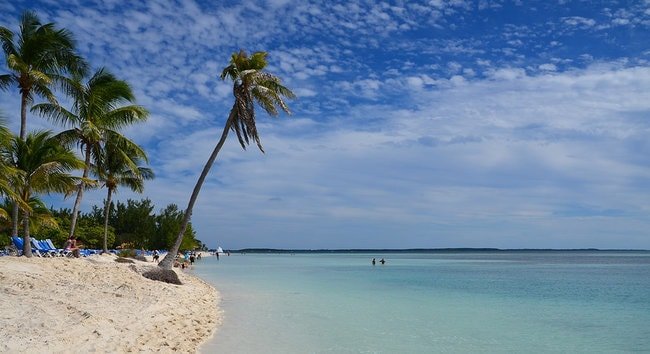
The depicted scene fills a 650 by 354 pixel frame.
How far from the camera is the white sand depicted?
7.39 meters

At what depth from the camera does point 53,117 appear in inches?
749

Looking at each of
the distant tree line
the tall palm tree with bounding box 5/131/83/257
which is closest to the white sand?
the tall palm tree with bounding box 5/131/83/257

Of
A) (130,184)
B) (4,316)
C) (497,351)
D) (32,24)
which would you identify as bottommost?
(497,351)

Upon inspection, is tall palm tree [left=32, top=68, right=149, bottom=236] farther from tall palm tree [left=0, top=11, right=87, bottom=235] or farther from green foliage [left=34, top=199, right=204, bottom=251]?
green foliage [left=34, top=199, right=204, bottom=251]

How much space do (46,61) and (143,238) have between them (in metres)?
49.6

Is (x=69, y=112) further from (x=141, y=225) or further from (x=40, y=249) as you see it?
(x=141, y=225)

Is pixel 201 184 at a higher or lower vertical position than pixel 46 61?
lower

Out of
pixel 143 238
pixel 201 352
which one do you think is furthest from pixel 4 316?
pixel 143 238

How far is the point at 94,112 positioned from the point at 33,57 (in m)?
3.76

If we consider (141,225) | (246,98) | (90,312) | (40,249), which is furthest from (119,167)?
(141,225)

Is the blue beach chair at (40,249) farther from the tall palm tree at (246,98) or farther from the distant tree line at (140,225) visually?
the distant tree line at (140,225)

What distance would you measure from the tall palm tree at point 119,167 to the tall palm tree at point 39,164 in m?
4.85

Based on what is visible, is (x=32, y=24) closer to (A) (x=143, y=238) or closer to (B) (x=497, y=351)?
(B) (x=497, y=351)

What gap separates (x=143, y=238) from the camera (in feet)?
209
